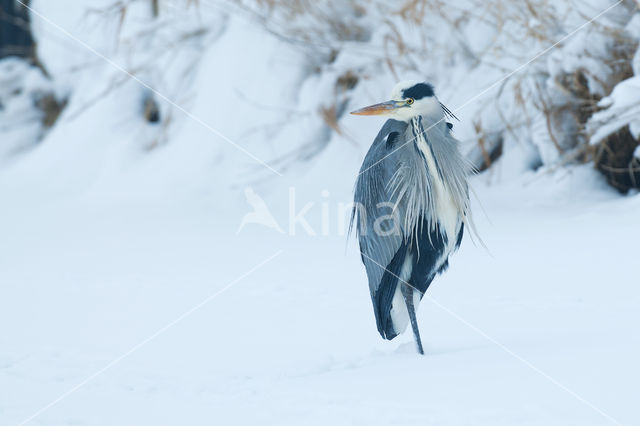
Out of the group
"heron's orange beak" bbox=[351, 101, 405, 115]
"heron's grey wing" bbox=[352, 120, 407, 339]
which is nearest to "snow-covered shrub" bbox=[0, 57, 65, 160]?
"heron's grey wing" bbox=[352, 120, 407, 339]

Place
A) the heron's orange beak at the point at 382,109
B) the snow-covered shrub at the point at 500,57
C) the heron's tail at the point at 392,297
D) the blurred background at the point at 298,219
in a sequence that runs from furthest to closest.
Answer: the snow-covered shrub at the point at 500,57 < the heron's tail at the point at 392,297 < the heron's orange beak at the point at 382,109 < the blurred background at the point at 298,219

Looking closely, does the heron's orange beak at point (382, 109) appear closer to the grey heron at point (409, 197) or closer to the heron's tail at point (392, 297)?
the grey heron at point (409, 197)

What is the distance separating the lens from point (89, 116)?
8273 millimetres

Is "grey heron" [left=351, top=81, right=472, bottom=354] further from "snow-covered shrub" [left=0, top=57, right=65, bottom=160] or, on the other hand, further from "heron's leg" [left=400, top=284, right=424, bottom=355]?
"snow-covered shrub" [left=0, top=57, right=65, bottom=160]

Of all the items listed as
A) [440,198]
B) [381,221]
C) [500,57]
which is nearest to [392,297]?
[381,221]

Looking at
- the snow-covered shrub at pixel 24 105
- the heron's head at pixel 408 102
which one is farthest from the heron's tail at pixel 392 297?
the snow-covered shrub at pixel 24 105

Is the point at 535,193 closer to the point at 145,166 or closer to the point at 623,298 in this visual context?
the point at 623,298

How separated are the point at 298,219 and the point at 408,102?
9.24 feet

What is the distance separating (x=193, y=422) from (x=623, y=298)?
174 cm

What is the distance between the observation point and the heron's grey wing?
2.54 metres

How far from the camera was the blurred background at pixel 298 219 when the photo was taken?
228 centimetres

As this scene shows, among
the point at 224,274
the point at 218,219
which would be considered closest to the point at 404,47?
the point at 218,219

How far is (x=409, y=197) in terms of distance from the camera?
250cm

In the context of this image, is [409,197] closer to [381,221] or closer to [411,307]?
[381,221]
